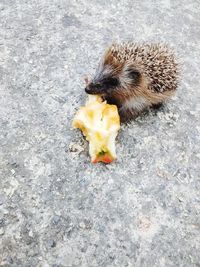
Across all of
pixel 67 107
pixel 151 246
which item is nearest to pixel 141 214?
pixel 151 246

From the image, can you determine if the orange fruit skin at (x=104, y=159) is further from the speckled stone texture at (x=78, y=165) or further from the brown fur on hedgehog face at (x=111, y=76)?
the brown fur on hedgehog face at (x=111, y=76)

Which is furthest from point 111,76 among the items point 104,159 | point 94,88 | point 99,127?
point 104,159

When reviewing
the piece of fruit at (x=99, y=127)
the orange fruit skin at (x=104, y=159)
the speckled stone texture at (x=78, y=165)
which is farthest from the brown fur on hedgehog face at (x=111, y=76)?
the orange fruit skin at (x=104, y=159)

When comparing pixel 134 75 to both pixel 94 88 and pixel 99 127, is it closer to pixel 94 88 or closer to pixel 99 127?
pixel 94 88

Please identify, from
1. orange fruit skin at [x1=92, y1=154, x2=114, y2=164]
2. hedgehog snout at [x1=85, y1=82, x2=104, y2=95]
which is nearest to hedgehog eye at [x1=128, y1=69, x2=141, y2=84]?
hedgehog snout at [x1=85, y1=82, x2=104, y2=95]

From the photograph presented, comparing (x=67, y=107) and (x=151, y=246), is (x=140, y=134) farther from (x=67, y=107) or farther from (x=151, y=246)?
(x=151, y=246)

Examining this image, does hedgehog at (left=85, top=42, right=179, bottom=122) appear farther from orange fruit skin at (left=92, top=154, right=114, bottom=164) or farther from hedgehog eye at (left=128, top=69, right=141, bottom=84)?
orange fruit skin at (left=92, top=154, right=114, bottom=164)
